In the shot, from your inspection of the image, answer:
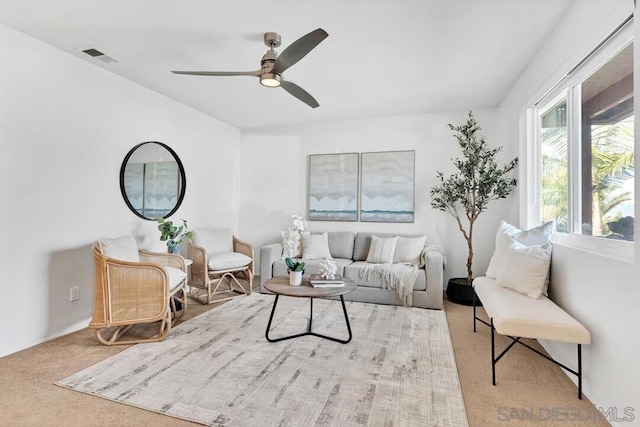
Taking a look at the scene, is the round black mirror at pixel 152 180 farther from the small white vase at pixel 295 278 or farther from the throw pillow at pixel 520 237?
the throw pillow at pixel 520 237

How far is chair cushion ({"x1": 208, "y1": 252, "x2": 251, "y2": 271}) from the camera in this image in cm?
391

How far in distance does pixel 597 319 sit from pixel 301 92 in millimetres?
2615

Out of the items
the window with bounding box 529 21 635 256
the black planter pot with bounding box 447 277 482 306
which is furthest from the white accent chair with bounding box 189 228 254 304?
the window with bounding box 529 21 635 256

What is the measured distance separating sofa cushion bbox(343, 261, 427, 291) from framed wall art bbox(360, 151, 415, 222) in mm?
975

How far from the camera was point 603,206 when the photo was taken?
1.99 m

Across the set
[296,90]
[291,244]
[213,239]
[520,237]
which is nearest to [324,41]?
[296,90]

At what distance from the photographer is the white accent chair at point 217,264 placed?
3898 millimetres

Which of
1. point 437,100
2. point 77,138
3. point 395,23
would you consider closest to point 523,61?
point 437,100

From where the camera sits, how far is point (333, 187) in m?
5.00

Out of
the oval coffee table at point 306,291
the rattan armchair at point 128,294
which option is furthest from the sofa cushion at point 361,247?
the rattan armchair at point 128,294

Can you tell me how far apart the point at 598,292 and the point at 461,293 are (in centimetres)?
207

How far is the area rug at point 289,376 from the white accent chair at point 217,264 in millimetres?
818

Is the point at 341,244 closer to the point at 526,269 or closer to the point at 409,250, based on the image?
the point at 409,250

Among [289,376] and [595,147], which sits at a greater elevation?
Answer: [595,147]
